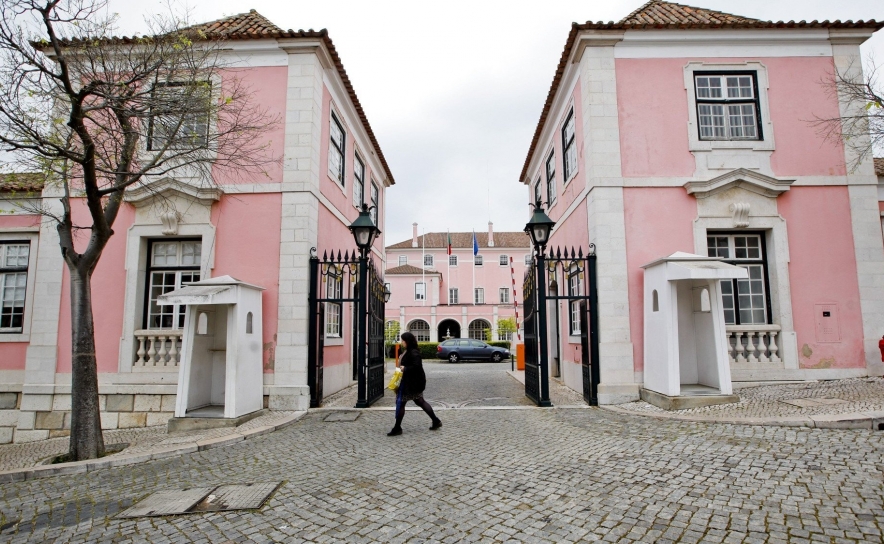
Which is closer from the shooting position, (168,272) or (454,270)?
(168,272)

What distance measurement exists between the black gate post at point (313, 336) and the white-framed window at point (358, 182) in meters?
4.45

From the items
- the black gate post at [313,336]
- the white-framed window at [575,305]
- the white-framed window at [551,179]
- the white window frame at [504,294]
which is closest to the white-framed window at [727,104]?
the white-framed window at [575,305]

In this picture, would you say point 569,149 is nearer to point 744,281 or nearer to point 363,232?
point 744,281

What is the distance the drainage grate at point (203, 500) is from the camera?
4.09 metres

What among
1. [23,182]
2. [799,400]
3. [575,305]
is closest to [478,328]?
[575,305]

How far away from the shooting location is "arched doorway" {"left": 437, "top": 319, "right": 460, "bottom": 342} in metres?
41.7

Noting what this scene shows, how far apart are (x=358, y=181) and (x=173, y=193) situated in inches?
205

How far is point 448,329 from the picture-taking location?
42.1 m

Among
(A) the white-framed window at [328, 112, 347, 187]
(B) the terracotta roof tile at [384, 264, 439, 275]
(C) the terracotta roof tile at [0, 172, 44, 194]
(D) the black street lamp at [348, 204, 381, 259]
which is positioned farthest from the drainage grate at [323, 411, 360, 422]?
(B) the terracotta roof tile at [384, 264, 439, 275]

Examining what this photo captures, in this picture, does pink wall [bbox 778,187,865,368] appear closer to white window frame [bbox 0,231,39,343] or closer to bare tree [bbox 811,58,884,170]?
bare tree [bbox 811,58,884,170]

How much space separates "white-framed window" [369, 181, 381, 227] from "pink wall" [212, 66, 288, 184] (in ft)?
19.7

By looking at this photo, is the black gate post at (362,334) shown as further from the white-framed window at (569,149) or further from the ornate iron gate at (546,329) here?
the white-framed window at (569,149)

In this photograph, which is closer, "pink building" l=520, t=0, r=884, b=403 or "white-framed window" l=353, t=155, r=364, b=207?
"pink building" l=520, t=0, r=884, b=403

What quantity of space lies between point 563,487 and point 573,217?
7413mm
